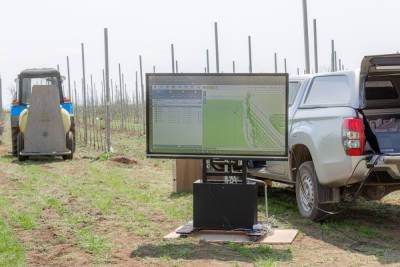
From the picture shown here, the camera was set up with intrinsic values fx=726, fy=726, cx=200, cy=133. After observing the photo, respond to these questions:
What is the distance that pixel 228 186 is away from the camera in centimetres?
766

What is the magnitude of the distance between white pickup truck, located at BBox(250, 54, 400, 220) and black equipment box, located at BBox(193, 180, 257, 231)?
38.2 inches

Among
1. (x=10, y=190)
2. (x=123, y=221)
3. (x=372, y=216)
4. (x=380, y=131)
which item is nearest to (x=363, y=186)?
(x=380, y=131)

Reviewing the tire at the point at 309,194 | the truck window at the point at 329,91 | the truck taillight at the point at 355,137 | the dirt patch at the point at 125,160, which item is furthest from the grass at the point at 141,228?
the dirt patch at the point at 125,160

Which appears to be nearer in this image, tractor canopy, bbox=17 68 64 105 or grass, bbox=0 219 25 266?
grass, bbox=0 219 25 266

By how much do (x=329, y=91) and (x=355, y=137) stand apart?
3.31 feet

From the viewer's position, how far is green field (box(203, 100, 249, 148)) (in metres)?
7.66

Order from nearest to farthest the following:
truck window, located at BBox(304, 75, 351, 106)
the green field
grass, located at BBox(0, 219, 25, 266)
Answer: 1. grass, located at BBox(0, 219, 25, 266)
2. the green field
3. truck window, located at BBox(304, 75, 351, 106)

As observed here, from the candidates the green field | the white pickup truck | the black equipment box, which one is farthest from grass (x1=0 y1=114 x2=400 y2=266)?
the green field

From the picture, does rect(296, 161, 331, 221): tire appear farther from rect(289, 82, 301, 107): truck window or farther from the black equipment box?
rect(289, 82, 301, 107): truck window

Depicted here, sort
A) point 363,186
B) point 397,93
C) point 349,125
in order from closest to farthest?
point 349,125 < point 363,186 < point 397,93

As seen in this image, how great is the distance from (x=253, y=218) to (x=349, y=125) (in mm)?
1399

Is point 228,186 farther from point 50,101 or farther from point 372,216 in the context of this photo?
point 50,101

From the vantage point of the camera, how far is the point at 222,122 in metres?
7.69

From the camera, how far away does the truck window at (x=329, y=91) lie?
8039mm
